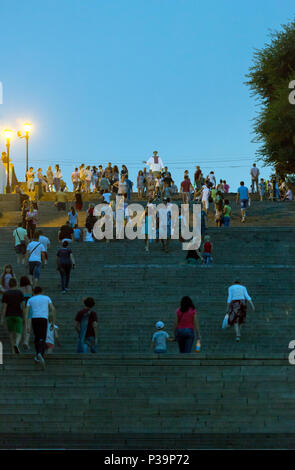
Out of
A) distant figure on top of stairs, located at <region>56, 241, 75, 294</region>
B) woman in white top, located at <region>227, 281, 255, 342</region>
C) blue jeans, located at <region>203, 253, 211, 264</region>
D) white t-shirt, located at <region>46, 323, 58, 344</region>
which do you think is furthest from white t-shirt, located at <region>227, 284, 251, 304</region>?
blue jeans, located at <region>203, 253, 211, 264</region>

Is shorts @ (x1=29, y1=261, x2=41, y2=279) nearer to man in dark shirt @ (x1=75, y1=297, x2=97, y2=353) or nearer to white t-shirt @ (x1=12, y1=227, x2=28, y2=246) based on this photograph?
white t-shirt @ (x1=12, y1=227, x2=28, y2=246)

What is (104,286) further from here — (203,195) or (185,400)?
(203,195)

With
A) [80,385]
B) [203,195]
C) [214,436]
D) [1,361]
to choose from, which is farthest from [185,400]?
[203,195]

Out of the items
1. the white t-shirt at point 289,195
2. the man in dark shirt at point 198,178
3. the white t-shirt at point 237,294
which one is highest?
the man in dark shirt at point 198,178

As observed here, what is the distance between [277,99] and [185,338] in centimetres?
3012

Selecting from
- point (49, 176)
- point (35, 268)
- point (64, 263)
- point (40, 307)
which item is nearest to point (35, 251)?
point (35, 268)

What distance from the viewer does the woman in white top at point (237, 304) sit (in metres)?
17.1

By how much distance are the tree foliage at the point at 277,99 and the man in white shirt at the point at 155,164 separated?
8.58 metres

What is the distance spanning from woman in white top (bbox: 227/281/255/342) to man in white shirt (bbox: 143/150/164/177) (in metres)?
18.8

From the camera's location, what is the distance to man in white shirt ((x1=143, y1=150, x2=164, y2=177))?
117 ft

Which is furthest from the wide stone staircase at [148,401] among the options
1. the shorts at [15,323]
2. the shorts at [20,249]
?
the shorts at [20,249]

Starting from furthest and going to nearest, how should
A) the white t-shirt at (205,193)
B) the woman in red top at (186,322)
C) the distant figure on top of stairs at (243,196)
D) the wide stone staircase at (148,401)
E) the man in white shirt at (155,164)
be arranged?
the man in white shirt at (155,164)
the white t-shirt at (205,193)
the distant figure on top of stairs at (243,196)
the woman in red top at (186,322)
the wide stone staircase at (148,401)

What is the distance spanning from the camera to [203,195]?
32.1 m

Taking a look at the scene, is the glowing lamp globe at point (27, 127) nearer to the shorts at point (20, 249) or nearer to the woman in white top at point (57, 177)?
the woman in white top at point (57, 177)
